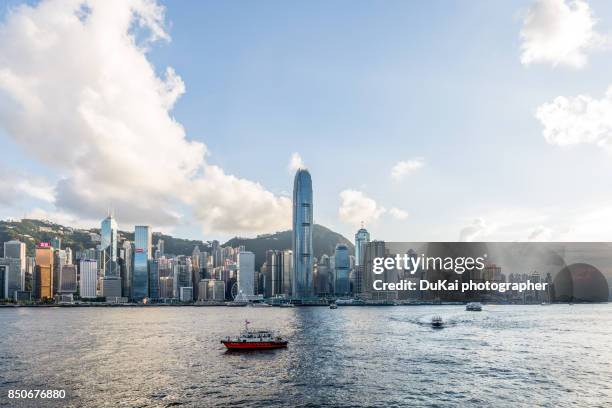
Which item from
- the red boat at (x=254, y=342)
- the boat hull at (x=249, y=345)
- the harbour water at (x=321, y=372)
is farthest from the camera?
the red boat at (x=254, y=342)

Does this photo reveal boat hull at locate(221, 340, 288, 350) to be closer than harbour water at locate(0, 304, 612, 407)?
No

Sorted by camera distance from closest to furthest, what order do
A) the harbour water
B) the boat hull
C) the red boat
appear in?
the harbour water < the boat hull < the red boat

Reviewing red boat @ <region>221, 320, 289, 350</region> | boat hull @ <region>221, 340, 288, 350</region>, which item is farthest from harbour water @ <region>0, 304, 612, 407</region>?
red boat @ <region>221, 320, 289, 350</region>

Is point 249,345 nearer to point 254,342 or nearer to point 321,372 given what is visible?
point 254,342

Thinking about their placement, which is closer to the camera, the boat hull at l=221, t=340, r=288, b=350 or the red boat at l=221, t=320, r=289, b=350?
the boat hull at l=221, t=340, r=288, b=350

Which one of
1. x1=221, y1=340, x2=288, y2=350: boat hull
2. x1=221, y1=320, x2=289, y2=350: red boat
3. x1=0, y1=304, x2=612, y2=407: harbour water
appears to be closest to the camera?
x1=0, y1=304, x2=612, y2=407: harbour water

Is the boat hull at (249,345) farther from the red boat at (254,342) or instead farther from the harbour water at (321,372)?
the harbour water at (321,372)

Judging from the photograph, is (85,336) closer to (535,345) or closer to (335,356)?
(335,356)

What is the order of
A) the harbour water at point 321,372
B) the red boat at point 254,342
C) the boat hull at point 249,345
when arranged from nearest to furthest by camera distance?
1. the harbour water at point 321,372
2. the boat hull at point 249,345
3. the red boat at point 254,342

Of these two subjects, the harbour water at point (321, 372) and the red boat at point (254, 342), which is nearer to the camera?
the harbour water at point (321, 372)

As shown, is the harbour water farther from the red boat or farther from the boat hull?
the red boat

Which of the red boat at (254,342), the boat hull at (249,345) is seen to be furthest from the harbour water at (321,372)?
the red boat at (254,342)
